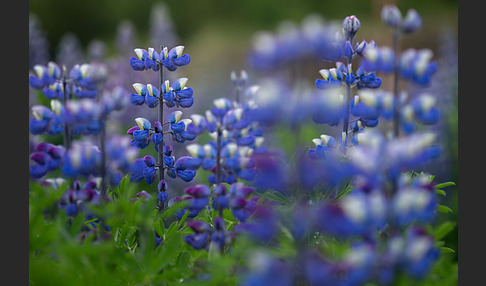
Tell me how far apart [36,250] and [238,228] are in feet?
1.95

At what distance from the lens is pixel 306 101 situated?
1257mm

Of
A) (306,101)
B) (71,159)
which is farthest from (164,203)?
(306,101)

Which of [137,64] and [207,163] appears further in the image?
[137,64]

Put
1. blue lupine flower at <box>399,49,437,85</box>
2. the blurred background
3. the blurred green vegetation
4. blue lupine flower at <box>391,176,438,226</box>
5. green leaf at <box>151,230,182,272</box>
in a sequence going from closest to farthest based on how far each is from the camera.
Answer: blue lupine flower at <box>391,176,438,226</box>, blue lupine flower at <box>399,49,437,85</box>, green leaf at <box>151,230,182,272</box>, the blurred background, the blurred green vegetation

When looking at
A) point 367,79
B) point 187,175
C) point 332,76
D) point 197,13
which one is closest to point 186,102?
point 187,175

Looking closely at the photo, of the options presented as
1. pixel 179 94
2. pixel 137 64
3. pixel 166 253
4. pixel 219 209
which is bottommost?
pixel 166 253

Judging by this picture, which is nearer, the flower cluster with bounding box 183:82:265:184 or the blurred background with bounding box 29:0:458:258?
the flower cluster with bounding box 183:82:265:184

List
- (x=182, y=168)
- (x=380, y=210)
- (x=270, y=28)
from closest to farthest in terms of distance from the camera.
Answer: (x=380, y=210), (x=182, y=168), (x=270, y=28)

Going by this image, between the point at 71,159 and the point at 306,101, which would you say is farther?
the point at 71,159

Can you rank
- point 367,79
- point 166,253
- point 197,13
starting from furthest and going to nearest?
point 197,13 < point 367,79 < point 166,253

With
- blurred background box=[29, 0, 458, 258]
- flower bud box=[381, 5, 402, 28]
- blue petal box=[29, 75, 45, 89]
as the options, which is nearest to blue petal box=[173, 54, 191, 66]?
blue petal box=[29, 75, 45, 89]

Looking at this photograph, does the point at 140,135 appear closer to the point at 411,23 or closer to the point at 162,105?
the point at 162,105

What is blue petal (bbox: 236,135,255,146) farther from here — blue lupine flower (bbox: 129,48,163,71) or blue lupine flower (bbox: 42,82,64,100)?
blue lupine flower (bbox: 42,82,64,100)

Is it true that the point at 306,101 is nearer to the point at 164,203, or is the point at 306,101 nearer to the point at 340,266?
the point at 340,266
